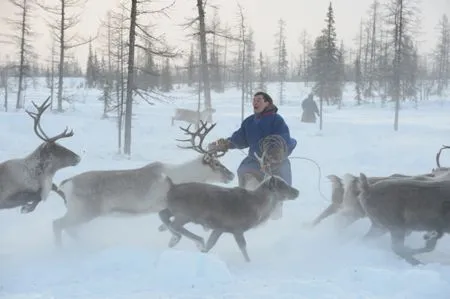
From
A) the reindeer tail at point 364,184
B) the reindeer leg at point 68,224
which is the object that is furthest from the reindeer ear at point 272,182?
the reindeer leg at point 68,224

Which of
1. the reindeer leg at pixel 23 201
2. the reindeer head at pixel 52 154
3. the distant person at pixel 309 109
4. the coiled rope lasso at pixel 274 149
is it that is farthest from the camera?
the distant person at pixel 309 109

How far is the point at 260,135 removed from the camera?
738 cm

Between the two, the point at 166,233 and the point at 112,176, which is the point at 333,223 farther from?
the point at 112,176

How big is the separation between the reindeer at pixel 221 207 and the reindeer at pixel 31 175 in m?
1.78

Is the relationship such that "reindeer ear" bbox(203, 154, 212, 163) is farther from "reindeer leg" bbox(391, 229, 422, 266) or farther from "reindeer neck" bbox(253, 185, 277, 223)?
"reindeer leg" bbox(391, 229, 422, 266)

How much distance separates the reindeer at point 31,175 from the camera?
7023 millimetres

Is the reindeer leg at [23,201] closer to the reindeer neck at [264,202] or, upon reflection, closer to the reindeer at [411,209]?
the reindeer neck at [264,202]

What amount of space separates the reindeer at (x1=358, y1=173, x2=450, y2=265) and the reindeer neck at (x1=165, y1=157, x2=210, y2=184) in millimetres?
2829

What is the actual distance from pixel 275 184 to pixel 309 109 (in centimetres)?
2248

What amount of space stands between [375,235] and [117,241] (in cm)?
363

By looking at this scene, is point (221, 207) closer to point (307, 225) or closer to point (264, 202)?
point (264, 202)

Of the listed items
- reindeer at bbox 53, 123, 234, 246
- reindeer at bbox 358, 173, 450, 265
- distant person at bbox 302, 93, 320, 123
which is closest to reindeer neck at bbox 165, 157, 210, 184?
reindeer at bbox 53, 123, 234, 246

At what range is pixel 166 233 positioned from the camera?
7867 millimetres

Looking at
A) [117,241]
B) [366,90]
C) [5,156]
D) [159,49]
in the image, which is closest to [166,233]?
[117,241]
